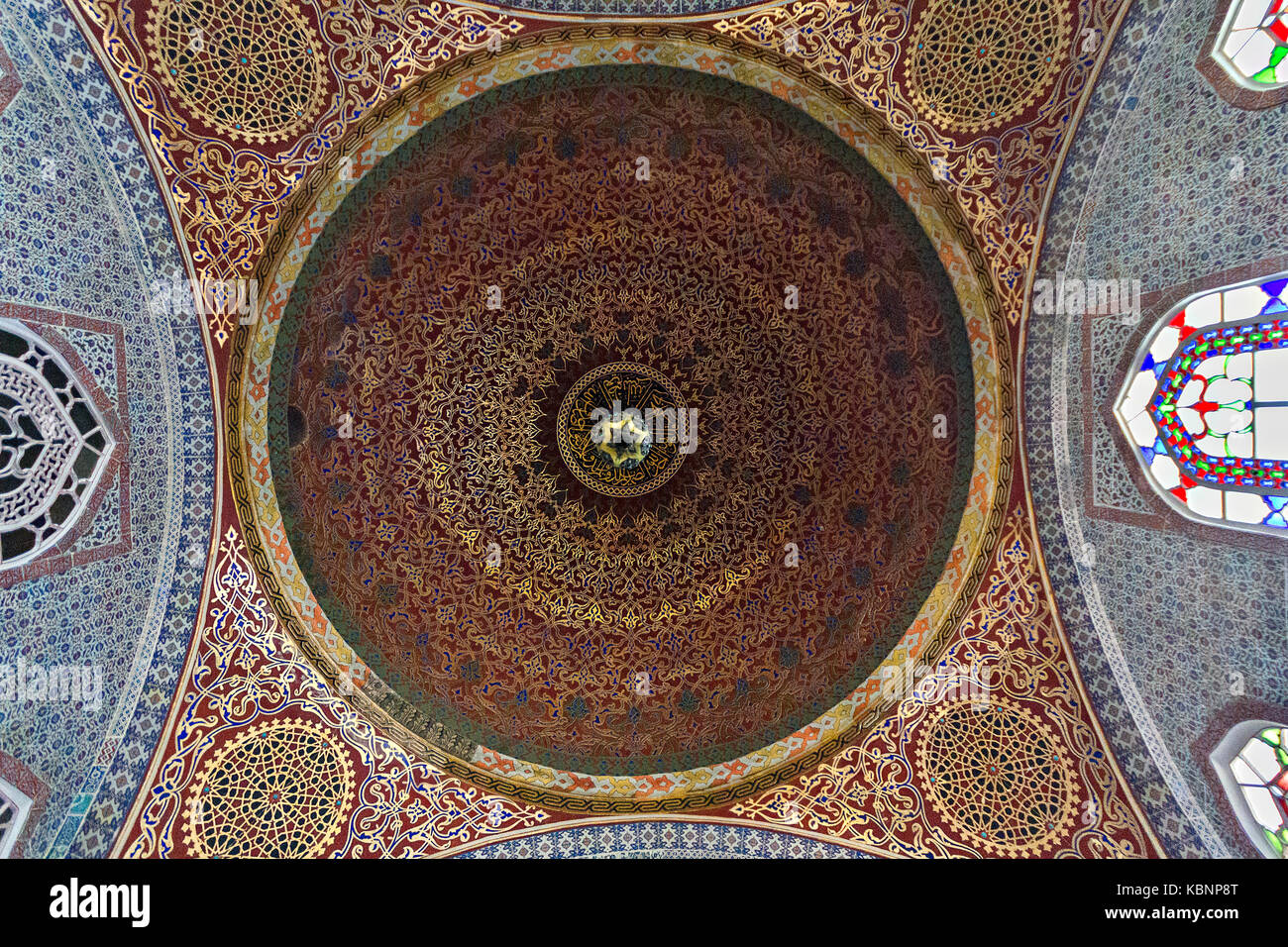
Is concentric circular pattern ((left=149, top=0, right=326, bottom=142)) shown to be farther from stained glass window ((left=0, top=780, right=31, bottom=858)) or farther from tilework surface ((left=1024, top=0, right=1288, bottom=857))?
tilework surface ((left=1024, top=0, right=1288, bottom=857))

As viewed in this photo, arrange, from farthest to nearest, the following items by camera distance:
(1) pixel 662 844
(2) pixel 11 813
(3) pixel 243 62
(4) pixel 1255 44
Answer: (1) pixel 662 844 → (3) pixel 243 62 → (2) pixel 11 813 → (4) pixel 1255 44

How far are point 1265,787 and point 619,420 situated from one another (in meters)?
6.74

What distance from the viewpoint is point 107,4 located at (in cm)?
582

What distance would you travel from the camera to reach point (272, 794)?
6926 mm

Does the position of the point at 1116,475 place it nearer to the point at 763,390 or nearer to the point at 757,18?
the point at 763,390

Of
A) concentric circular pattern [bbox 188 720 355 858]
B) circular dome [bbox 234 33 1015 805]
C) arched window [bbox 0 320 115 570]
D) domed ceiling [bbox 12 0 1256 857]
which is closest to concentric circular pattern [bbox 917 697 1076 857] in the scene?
domed ceiling [bbox 12 0 1256 857]

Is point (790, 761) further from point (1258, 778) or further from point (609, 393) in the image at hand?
point (609, 393)

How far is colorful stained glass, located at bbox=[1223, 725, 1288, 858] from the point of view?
5.37 m

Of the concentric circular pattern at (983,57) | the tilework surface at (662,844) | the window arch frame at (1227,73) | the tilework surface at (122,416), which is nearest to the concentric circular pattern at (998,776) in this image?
the tilework surface at (662,844)

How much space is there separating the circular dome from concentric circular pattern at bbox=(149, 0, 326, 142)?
2.99ft

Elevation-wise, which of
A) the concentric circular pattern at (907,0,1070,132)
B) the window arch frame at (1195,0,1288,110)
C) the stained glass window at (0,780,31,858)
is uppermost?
the concentric circular pattern at (907,0,1070,132)

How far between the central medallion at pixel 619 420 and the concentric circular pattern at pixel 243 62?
154 inches

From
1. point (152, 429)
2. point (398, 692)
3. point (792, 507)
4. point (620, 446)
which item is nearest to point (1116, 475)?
point (792, 507)

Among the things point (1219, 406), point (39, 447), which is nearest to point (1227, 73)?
point (1219, 406)
